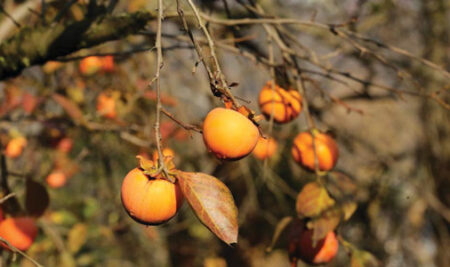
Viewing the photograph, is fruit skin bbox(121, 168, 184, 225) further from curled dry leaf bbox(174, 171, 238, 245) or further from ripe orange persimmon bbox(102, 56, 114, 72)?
ripe orange persimmon bbox(102, 56, 114, 72)

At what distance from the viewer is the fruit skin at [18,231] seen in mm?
1214

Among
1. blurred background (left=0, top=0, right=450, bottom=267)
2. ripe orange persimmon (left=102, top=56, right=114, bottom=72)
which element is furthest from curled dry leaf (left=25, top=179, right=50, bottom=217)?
ripe orange persimmon (left=102, top=56, right=114, bottom=72)

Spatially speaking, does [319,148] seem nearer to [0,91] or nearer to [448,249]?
[0,91]

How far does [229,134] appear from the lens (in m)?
0.79

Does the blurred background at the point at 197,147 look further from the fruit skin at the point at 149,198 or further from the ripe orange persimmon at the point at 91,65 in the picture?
the fruit skin at the point at 149,198

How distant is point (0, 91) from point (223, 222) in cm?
251

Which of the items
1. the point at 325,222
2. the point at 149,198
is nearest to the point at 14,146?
the point at 325,222

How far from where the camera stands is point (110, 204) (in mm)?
3215

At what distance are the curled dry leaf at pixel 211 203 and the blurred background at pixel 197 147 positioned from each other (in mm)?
1139

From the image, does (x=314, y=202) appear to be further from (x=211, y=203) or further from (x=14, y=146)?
(x=14, y=146)

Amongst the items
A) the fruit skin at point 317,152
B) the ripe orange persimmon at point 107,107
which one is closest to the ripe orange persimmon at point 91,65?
the ripe orange persimmon at point 107,107

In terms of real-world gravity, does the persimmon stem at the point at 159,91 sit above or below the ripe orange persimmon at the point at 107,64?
above

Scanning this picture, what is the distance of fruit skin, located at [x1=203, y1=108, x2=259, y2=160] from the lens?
2.59 feet

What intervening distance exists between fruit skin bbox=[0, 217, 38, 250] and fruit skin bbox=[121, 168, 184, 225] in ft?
1.77
